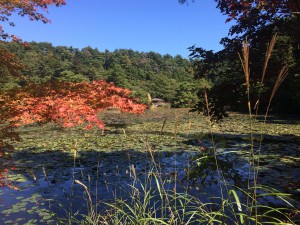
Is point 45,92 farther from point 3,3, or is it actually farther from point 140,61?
point 140,61

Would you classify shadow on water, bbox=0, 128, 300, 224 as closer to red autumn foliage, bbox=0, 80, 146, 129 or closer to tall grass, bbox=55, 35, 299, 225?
tall grass, bbox=55, 35, 299, 225

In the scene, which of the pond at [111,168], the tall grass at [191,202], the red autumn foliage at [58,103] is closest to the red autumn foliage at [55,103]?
the red autumn foliage at [58,103]

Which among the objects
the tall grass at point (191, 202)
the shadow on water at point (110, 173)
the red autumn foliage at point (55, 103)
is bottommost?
the shadow on water at point (110, 173)

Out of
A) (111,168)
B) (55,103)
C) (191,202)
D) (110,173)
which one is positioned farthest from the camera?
(111,168)

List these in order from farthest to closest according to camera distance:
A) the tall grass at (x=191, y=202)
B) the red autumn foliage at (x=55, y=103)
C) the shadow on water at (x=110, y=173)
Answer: the shadow on water at (x=110, y=173)
the red autumn foliage at (x=55, y=103)
the tall grass at (x=191, y=202)

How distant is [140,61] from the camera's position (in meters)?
74.0

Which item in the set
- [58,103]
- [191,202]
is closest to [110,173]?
[58,103]

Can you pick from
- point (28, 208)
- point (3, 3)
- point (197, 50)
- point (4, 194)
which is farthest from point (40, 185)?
point (197, 50)

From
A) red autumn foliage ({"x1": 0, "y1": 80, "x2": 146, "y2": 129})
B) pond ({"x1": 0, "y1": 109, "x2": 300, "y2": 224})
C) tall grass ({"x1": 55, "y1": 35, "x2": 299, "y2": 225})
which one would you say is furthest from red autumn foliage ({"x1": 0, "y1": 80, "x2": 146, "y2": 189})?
tall grass ({"x1": 55, "y1": 35, "x2": 299, "y2": 225})

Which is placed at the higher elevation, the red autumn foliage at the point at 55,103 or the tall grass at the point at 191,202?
the red autumn foliage at the point at 55,103

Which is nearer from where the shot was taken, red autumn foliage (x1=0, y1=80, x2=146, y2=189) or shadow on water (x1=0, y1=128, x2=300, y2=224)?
red autumn foliage (x1=0, y1=80, x2=146, y2=189)

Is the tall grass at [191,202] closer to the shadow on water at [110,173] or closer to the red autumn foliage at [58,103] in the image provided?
the shadow on water at [110,173]

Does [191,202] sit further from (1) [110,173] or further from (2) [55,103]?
(1) [110,173]

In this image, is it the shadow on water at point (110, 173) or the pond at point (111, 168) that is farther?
the shadow on water at point (110, 173)
